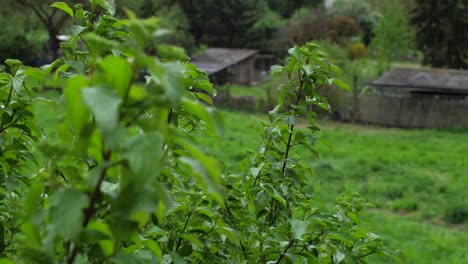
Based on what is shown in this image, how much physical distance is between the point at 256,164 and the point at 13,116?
2.78ft

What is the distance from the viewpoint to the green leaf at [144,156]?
2.59 feet

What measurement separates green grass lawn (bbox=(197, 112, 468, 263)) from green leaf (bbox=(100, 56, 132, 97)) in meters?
4.69

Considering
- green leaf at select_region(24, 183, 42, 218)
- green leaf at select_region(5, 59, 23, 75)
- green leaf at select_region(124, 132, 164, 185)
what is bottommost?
green leaf at select_region(24, 183, 42, 218)

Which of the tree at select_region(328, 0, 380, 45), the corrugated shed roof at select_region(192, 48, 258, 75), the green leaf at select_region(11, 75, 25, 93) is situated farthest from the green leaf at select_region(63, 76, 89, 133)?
the tree at select_region(328, 0, 380, 45)

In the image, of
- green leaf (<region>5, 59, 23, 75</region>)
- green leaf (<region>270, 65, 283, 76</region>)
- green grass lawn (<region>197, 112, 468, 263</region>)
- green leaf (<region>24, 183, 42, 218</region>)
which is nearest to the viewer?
green leaf (<region>24, 183, 42, 218</region>)

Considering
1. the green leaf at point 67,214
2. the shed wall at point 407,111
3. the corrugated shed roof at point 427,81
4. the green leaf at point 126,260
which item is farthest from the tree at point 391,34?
the green leaf at point 67,214

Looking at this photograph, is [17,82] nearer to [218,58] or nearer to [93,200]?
[93,200]

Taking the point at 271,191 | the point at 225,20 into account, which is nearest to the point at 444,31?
the point at 225,20

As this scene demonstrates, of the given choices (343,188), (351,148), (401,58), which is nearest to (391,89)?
(351,148)

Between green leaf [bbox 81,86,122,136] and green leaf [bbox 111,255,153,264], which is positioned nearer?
green leaf [bbox 81,86,122,136]

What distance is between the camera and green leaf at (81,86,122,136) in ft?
A: 2.50

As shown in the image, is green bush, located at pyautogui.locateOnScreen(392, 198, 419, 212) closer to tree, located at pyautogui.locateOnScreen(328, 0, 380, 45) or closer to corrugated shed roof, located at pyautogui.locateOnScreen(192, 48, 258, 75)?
corrugated shed roof, located at pyautogui.locateOnScreen(192, 48, 258, 75)

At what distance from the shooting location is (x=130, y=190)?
2.78ft

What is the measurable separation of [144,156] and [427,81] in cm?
1857
